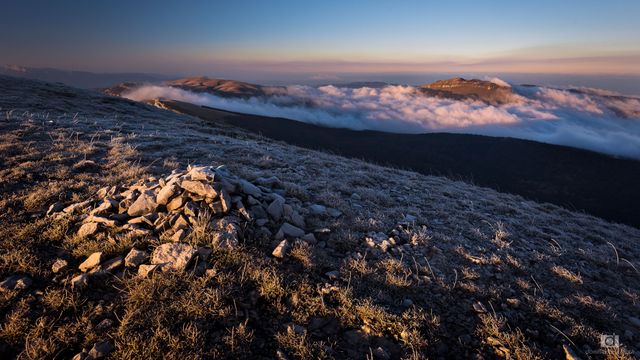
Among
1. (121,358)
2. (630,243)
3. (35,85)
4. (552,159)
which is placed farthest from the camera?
(552,159)

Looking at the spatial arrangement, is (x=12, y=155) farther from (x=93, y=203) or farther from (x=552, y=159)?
(x=552, y=159)

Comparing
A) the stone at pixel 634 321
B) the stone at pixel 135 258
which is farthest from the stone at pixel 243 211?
the stone at pixel 634 321

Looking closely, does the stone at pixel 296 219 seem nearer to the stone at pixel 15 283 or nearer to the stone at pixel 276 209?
the stone at pixel 276 209

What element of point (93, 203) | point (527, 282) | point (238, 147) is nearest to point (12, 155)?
point (93, 203)

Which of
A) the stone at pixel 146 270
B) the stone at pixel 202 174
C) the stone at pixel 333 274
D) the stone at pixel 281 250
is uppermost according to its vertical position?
the stone at pixel 202 174

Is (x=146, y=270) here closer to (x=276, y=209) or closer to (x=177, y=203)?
(x=177, y=203)

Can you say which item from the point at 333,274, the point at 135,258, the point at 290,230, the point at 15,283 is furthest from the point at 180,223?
the point at 333,274

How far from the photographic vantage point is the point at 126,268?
4441 mm

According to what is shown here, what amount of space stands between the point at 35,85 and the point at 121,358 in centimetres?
4378

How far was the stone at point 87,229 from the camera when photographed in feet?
16.7

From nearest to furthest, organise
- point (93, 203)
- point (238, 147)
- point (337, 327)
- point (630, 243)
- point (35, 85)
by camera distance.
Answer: point (337, 327) → point (93, 203) → point (630, 243) → point (238, 147) → point (35, 85)

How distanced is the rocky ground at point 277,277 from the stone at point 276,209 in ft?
0.07

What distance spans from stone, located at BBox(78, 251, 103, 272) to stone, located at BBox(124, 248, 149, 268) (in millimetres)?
327

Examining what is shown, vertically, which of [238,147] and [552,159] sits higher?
[238,147]
